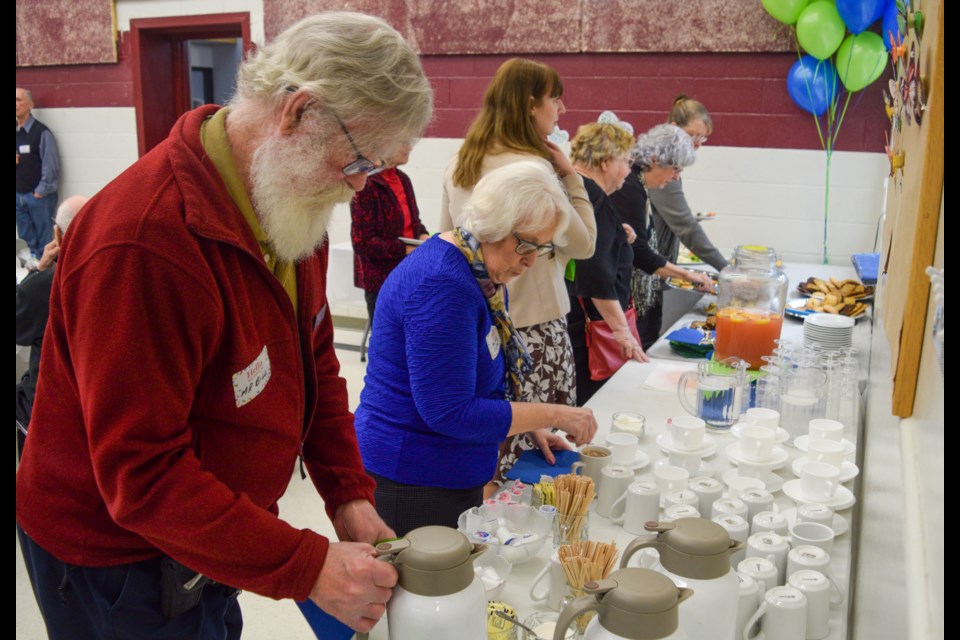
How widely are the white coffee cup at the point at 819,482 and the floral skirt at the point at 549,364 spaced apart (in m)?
0.97

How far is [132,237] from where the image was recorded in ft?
3.31

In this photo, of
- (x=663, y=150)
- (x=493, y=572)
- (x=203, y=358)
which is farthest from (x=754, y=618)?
(x=663, y=150)

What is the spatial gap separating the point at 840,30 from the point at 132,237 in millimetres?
4619

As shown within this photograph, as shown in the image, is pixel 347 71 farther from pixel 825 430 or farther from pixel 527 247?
pixel 825 430

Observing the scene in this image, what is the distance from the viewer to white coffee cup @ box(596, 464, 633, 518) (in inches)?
65.4

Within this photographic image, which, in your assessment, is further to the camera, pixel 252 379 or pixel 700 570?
pixel 252 379

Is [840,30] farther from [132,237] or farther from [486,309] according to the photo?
[132,237]

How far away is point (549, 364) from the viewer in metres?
2.62

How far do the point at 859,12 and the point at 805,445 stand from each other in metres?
3.43

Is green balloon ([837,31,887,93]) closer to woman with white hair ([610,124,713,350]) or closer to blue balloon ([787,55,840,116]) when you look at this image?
blue balloon ([787,55,840,116])

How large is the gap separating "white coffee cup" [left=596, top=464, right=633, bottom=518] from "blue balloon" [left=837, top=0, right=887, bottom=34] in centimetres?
383

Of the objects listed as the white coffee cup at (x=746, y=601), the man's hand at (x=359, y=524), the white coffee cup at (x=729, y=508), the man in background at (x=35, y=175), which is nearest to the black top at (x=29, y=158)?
the man in background at (x=35, y=175)

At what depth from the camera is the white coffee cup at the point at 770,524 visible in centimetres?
147

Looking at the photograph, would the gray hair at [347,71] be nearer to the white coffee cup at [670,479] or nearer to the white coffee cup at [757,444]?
the white coffee cup at [670,479]
